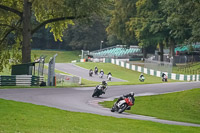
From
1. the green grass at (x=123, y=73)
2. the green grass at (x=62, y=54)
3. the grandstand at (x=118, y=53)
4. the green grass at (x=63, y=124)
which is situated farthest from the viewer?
the green grass at (x=62, y=54)

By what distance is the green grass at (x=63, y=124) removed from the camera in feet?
43.5

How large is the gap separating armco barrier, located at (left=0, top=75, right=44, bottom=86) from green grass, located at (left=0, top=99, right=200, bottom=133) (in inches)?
614

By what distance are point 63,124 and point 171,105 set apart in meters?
13.4

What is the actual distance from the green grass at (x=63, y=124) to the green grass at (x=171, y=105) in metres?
6.80

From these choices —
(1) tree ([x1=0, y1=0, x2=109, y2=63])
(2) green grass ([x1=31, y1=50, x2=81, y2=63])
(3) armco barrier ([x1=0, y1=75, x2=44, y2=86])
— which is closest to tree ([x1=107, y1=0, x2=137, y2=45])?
(2) green grass ([x1=31, y1=50, x2=81, y2=63])

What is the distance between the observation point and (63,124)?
14508 millimetres

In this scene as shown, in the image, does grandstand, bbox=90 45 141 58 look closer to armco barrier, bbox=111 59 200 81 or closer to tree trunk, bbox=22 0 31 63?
armco barrier, bbox=111 59 200 81

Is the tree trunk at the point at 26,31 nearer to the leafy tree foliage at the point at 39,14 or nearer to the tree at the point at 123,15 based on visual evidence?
the leafy tree foliage at the point at 39,14

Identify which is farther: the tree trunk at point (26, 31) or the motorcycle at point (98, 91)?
the tree trunk at point (26, 31)

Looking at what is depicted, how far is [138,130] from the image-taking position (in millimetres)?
14875

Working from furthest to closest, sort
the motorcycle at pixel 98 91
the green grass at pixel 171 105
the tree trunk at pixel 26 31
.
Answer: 1. the tree trunk at pixel 26 31
2. the motorcycle at pixel 98 91
3. the green grass at pixel 171 105

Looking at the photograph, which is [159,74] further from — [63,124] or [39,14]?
[63,124]

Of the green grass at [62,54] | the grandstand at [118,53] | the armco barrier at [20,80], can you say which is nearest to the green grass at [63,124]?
the armco barrier at [20,80]

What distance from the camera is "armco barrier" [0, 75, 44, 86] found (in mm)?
33438
